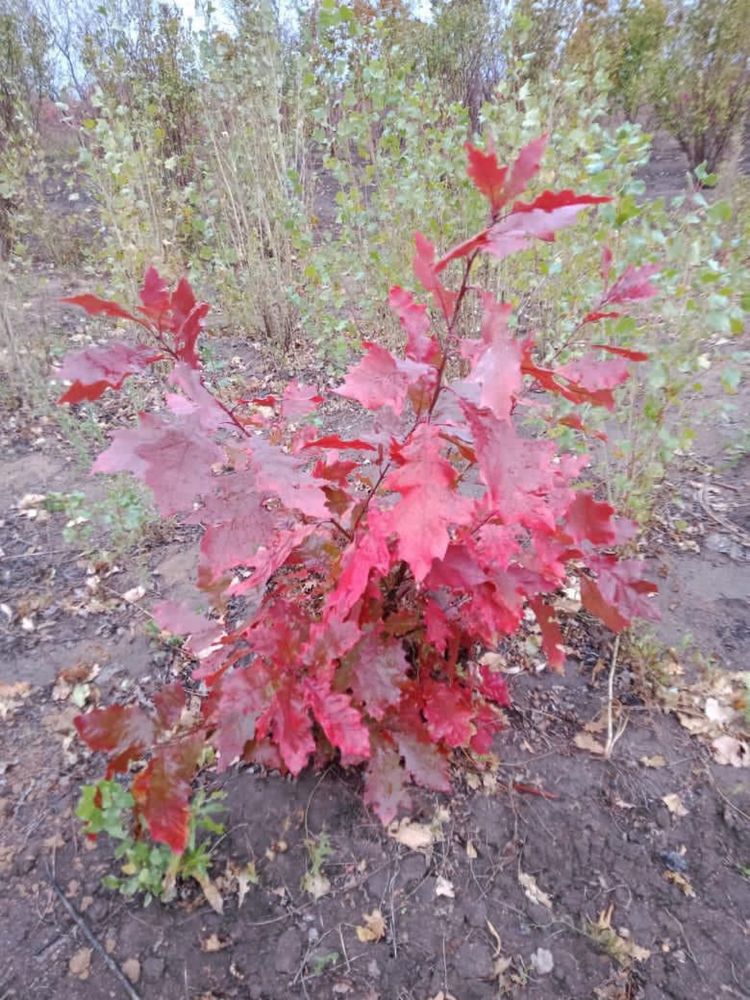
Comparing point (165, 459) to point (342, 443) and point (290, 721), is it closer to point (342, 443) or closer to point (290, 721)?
point (342, 443)

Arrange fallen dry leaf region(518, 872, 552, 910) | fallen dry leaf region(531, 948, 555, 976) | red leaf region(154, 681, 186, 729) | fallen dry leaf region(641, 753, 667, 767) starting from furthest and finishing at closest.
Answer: fallen dry leaf region(641, 753, 667, 767)
fallen dry leaf region(518, 872, 552, 910)
fallen dry leaf region(531, 948, 555, 976)
red leaf region(154, 681, 186, 729)

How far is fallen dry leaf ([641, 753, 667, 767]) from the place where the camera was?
1.73m

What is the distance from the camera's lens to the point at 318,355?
4.42 m

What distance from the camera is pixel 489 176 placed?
0.72 m

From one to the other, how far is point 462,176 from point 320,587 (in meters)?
2.57

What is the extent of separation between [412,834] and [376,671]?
2.00 ft

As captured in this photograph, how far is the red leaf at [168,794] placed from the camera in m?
1.11

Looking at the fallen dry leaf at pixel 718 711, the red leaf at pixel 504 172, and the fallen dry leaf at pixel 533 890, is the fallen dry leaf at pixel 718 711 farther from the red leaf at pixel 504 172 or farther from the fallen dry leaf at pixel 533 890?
the red leaf at pixel 504 172

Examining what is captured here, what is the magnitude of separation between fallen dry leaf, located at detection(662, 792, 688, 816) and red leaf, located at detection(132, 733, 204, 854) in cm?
131

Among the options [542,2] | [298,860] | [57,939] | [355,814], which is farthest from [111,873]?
[542,2]

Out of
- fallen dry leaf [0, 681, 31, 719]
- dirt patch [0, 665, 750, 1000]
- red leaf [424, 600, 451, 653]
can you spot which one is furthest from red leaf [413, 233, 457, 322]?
fallen dry leaf [0, 681, 31, 719]

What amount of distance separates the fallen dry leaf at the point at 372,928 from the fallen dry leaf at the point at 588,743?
0.76m

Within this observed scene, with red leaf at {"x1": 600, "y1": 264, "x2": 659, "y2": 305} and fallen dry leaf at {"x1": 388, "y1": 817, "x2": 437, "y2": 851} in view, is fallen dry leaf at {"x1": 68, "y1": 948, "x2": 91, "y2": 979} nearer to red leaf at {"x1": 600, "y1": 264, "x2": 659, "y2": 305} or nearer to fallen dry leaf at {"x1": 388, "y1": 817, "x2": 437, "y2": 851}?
fallen dry leaf at {"x1": 388, "y1": 817, "x2": 437, "y2": 851}

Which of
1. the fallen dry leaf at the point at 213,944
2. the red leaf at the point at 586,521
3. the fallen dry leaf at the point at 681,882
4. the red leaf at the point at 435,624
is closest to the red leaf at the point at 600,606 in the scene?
the red leaf at the point at 586,521
